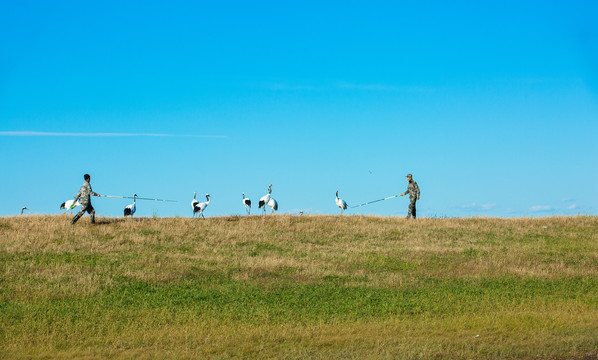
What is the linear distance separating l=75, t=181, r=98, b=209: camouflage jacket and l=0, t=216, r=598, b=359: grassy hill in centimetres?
133

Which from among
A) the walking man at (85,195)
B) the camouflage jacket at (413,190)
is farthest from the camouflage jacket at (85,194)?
the camouflage jacket at (413,190)

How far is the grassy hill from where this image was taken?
44.3ft

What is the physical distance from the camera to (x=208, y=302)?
59.9ft

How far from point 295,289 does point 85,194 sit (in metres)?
15.5

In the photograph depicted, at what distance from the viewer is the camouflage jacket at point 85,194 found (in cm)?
3086

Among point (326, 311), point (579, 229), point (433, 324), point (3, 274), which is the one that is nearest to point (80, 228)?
point (3, 274)

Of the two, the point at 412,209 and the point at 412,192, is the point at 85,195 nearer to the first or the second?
the point at 412,192

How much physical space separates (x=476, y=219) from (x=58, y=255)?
992 inches

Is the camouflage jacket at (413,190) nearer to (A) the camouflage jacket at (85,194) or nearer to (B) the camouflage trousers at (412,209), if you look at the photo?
(B) the camouflage trousers at (412,209)

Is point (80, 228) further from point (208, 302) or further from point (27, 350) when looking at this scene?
point (27, 350)

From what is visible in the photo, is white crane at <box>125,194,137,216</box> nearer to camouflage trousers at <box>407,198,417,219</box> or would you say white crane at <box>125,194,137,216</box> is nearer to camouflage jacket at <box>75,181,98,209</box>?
camouflage jacket at <box>75,181,98,209</box>

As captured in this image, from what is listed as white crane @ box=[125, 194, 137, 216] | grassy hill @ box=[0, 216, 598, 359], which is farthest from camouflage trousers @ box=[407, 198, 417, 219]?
white crane @ box=[125, 194, 137, 216]

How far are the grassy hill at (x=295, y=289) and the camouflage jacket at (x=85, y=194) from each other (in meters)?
1.33

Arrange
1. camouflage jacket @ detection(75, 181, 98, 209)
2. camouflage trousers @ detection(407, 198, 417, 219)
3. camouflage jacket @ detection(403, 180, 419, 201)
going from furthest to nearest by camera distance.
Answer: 1. camouflage trousers @ detection(407, 198, 417, 219)
2. camouflage jacket @ detection(403, 180, 419, 201)
3. camouflage jacket @ detection(75, 181, 98, 209)
